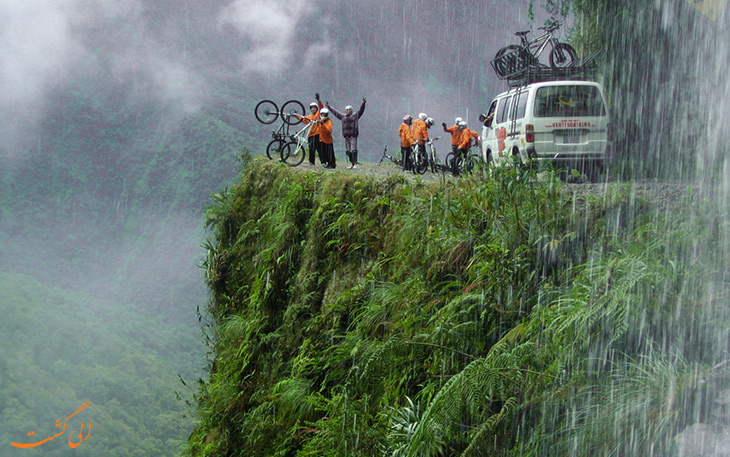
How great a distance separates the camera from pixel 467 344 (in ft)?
15.4

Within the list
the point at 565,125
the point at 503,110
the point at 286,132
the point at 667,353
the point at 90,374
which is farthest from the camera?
the point at 90,374

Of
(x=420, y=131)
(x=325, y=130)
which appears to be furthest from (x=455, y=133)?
(x=325, y=130)

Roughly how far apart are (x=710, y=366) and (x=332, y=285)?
5.30m

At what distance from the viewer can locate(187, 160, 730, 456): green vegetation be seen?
342 centimetres

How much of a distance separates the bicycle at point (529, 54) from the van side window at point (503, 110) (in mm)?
533

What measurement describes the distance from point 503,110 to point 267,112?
6.74m

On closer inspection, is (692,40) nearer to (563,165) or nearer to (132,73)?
(563,165)

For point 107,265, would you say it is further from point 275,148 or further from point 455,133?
point 455,133

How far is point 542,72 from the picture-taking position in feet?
35.7

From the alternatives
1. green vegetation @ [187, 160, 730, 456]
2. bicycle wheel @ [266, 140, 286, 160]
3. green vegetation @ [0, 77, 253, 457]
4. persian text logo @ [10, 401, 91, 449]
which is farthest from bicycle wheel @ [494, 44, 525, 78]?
persian text logo @ [10, 401, 91, 449]

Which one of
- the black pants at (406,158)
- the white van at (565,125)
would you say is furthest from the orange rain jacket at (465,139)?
the white van at (565,125)

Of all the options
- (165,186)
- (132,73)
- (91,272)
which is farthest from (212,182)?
(132,73)

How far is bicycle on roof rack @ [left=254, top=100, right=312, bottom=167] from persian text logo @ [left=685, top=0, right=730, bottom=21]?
8912 mm

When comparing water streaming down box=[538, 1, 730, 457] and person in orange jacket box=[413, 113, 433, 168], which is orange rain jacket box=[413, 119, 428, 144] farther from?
water streaming down box=[538, 1, 730, 457]
